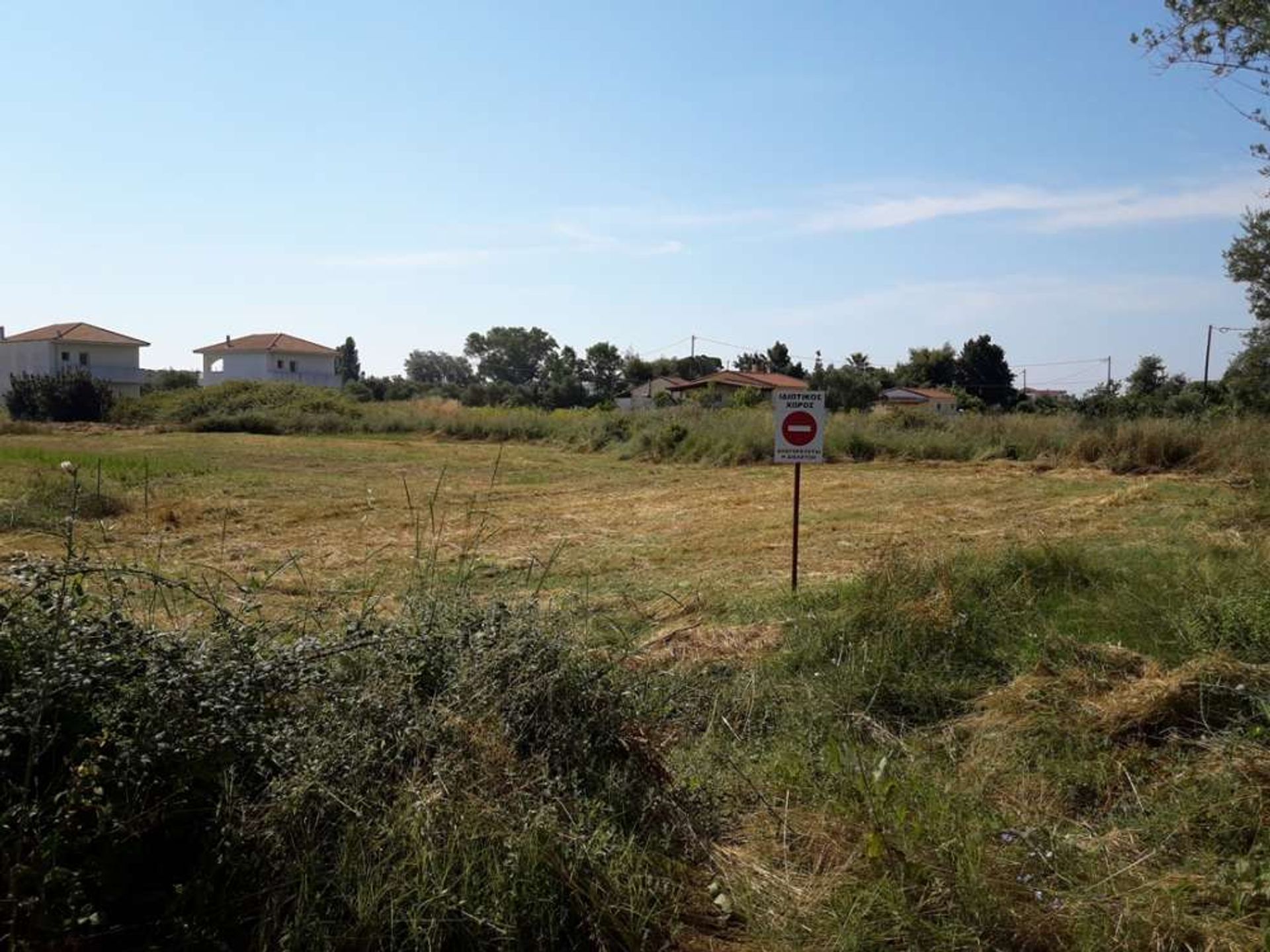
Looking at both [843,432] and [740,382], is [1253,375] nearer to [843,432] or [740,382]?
[843,432]

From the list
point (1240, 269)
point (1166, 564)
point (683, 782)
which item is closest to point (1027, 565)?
point (1166, 564)

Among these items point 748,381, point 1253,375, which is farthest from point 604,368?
point 1253,375

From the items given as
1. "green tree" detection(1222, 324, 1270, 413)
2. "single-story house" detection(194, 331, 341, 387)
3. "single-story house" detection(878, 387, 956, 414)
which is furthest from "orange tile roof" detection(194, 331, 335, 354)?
"green tree" detection(1222, 324, 1270, 413)

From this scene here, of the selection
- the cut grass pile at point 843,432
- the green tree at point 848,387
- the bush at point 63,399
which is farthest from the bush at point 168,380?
the green tree at point 848,387

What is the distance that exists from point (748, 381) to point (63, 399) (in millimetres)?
35349

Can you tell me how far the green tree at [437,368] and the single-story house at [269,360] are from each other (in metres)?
47.7

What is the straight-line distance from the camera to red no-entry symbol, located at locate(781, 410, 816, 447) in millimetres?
9102

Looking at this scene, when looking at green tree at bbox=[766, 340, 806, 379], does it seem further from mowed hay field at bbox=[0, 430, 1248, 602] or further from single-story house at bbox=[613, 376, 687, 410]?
mowed hay field at bbox=[0, 430, 1248, 602]

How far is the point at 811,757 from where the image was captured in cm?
436

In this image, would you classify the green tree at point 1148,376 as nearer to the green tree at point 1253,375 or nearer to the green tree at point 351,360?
the green tree at point 1253,375

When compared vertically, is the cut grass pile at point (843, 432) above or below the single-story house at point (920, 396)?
below

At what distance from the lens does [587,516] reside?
48.5ft

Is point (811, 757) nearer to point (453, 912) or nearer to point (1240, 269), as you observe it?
point (453, 912)

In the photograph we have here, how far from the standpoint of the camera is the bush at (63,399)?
153ft
